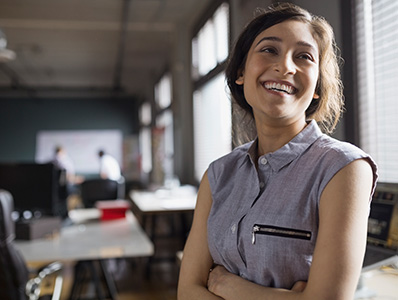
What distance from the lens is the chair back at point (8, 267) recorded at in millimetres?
2330

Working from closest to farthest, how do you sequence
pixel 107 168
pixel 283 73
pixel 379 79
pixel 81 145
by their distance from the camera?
pixel 283 73 < pixel 379 79 < pixel 107 168 < pixel 81 145

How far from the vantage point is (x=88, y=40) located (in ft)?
28.5

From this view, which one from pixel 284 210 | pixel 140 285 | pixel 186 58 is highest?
pixel 186 58

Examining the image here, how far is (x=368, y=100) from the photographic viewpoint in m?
2.62

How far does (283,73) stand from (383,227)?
677 mm

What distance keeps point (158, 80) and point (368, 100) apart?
9160mm

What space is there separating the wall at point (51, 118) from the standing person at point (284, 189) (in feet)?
45.8

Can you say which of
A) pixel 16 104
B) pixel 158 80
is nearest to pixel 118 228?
pixel 158 80

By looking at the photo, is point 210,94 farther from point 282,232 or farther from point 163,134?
point 282,232

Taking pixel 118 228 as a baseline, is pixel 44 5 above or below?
above

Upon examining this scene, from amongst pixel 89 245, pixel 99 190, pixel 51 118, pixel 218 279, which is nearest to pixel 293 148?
pixel 218 279

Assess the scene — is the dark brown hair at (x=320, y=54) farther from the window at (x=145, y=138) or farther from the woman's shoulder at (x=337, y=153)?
the window at (x=145, y=138)

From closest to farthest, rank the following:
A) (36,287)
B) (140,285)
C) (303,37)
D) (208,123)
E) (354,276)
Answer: (354,276)
(303,37)
(36,287)
(140,285)
(208,123)

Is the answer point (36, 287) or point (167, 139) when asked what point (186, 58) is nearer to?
point (167, 139)
